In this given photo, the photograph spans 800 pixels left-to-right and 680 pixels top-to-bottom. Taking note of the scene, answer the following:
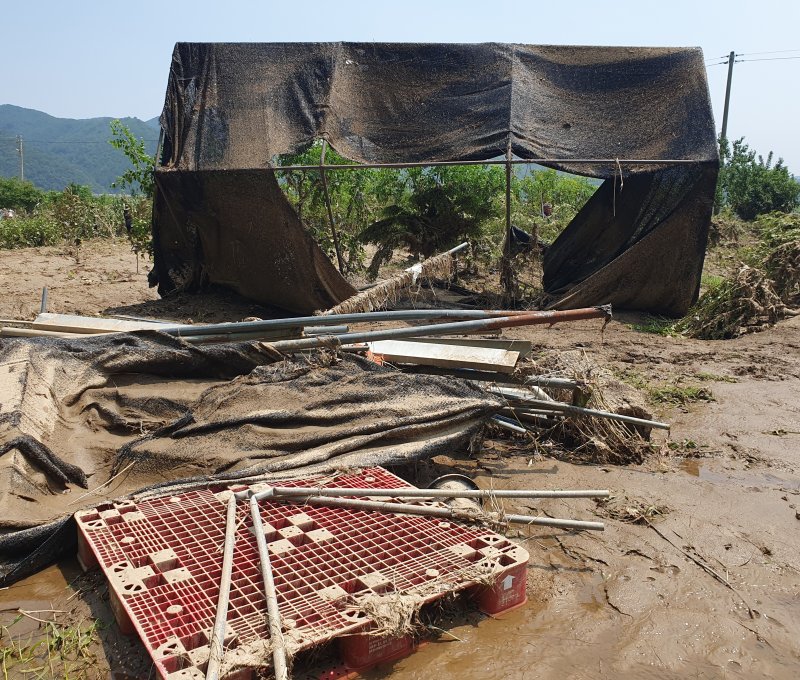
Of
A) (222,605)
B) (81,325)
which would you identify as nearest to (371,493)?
(222,605)

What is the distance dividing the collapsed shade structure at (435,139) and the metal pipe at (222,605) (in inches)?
234

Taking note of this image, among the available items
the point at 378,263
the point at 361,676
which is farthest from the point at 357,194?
the point at 361,676

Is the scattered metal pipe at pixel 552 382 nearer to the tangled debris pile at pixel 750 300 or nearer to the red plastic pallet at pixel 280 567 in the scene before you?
the red plastic pallet at pixel 280 567

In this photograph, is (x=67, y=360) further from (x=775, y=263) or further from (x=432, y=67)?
(x=775, y=263)

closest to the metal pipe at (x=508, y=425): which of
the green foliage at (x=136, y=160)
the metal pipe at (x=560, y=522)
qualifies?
the metal pipe at (x=560, y=522)

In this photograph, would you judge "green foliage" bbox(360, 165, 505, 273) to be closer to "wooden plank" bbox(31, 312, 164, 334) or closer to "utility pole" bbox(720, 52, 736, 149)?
"wooden plank" bbox(31, 312, 164, 334)

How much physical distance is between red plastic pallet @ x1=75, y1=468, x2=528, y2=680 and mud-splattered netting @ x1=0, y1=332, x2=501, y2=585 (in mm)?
288

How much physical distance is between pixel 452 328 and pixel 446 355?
1.36 feet

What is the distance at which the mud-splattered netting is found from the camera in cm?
374

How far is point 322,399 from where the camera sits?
→ 14.4 ft

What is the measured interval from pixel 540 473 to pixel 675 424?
1.66m

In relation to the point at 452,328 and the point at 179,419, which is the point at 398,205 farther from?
the point at 179,419

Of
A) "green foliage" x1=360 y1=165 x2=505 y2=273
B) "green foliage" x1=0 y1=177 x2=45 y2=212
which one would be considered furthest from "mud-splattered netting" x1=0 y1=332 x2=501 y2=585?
"green foliage" x1=0 y1=177 x2=45 y2=212

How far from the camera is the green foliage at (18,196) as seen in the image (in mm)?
34094
